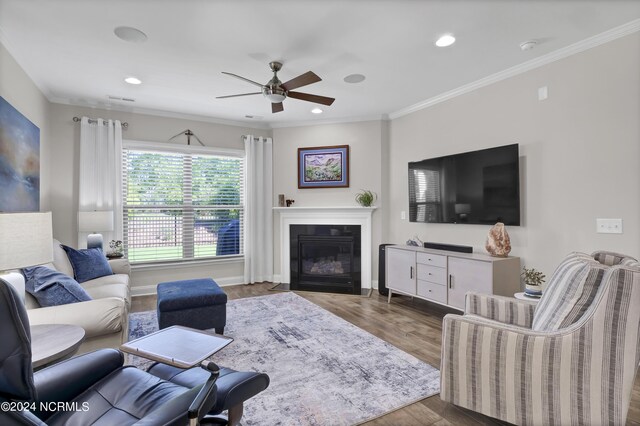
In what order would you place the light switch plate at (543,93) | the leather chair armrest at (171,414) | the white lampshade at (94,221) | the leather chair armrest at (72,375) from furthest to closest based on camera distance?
the white lampshade at (94,221) < the light switch plate at (543,93) < the leather chair armrest at (72,375) < the leather chair armrest at (171,414)

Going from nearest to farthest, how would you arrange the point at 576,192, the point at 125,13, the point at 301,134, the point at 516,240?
the point at 125,13 < the point at 576,192 < the point at 516,240 < the point at 301,134

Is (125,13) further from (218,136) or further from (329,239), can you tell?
(329,239)

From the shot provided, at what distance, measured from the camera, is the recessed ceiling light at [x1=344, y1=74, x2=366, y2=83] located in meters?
3.50

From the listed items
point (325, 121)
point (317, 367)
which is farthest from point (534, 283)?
point (325, 121)

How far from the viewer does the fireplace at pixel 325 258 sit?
499cm

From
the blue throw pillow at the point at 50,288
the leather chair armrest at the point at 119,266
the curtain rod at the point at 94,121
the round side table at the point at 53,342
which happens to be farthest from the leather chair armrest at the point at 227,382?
the curtain rod at the point at 94,121

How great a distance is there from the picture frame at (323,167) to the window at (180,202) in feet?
3.51

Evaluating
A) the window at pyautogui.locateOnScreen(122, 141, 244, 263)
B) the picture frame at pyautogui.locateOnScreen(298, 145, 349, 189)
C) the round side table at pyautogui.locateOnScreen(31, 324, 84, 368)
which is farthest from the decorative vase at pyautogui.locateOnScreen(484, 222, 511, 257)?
the window at pyautogui.locateOnScreen(122, 141, 244, 263)

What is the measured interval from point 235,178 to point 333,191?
1.68m

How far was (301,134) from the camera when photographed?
5.34 meters

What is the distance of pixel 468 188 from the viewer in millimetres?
3715

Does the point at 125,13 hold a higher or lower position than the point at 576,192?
higher

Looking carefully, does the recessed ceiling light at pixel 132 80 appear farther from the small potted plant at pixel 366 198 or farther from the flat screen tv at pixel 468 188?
the flat screen tv at pixel 468 188

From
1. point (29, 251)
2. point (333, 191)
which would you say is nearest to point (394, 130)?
point (333, 191)
